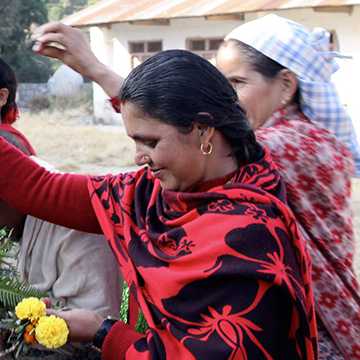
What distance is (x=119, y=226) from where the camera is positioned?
79.4 inches

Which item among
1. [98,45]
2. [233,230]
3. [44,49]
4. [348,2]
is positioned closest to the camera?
[233,230]

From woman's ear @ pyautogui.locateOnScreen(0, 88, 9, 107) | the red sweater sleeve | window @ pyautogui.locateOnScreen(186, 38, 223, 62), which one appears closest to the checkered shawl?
the red sweater sleeve

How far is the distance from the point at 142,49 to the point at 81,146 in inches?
189

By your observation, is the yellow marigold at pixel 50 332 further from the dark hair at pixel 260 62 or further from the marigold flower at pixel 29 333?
the dark hair at pixel 260 62

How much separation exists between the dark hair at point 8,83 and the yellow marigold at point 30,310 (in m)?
1.18

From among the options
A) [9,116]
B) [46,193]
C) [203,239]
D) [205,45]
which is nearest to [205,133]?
[203,239]

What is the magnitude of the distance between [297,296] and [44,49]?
3.62 ft

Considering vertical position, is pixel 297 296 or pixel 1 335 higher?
pixel 297 296

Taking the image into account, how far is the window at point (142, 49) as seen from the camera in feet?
63.2

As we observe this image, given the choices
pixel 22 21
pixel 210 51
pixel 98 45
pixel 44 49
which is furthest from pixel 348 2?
pixel 22 21

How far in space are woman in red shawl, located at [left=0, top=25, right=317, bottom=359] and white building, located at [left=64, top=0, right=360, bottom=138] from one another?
12.9 m

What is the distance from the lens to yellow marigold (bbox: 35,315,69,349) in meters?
1.78

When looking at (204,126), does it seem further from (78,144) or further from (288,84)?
(78,144)

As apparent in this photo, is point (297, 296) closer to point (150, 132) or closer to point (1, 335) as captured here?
point (150, 132)
